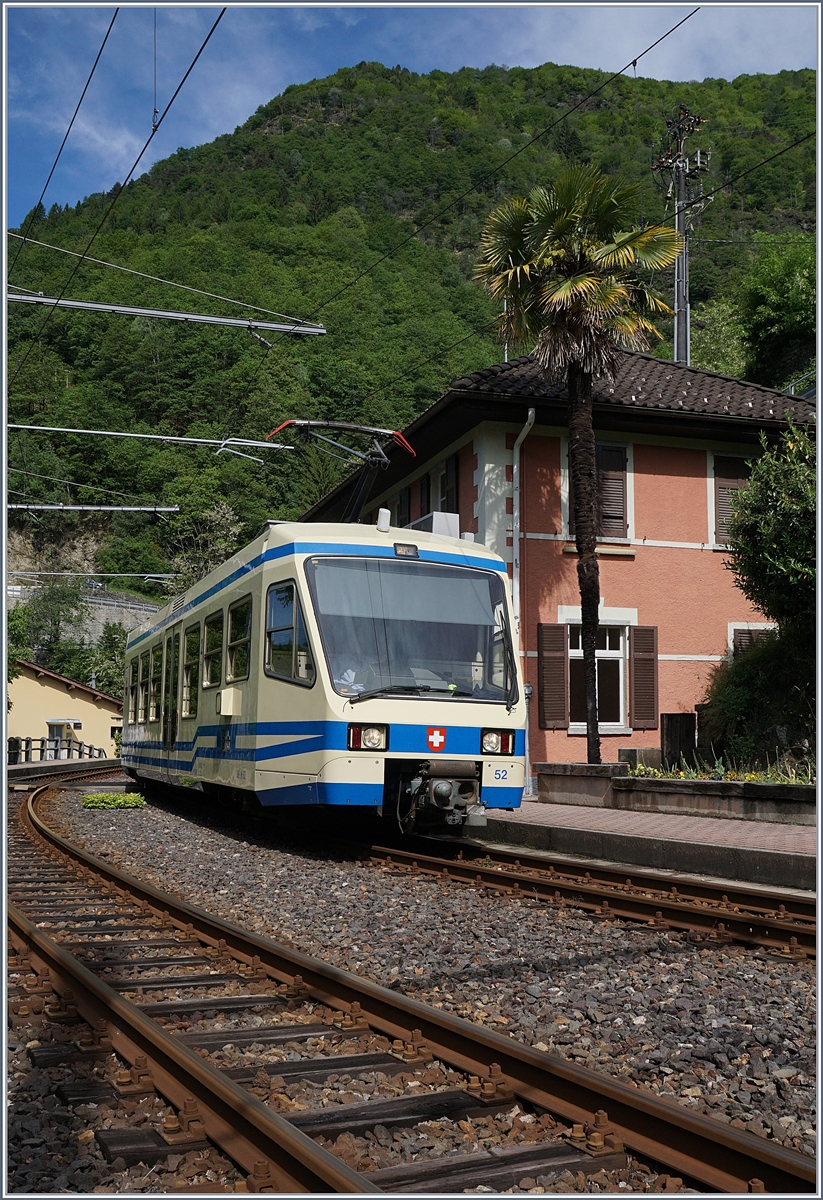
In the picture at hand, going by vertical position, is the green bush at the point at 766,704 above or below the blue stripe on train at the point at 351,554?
below

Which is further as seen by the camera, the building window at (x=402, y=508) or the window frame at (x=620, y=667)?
→ the building window at (x=402, y=508)

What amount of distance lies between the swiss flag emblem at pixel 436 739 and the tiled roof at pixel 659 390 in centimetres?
1108

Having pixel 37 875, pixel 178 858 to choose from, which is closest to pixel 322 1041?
pixel 37 875

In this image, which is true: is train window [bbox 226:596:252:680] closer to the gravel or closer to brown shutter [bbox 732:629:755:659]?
the gravel

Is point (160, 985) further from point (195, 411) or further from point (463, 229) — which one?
point (463, 229)

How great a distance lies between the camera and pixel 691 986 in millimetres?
5914

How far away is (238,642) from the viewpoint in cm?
1331

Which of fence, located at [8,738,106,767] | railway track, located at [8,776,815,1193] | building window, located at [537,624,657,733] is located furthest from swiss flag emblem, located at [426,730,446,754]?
fence, located at [8,738,106,767]

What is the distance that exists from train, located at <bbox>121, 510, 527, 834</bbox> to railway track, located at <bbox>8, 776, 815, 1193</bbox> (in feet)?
13.1

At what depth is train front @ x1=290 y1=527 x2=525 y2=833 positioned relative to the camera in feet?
35.1

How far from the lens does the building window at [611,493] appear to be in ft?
74.6

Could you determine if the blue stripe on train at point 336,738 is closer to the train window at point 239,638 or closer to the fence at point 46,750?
the train window at point 239,638

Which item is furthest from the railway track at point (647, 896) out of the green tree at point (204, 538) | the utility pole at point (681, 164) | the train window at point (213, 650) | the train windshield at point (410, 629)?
the green tree at point (204, 538)

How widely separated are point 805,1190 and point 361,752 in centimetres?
766
